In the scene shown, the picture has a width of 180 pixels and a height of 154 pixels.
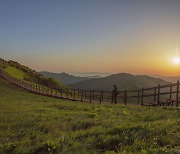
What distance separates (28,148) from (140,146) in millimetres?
3304

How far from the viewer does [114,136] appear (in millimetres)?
8438

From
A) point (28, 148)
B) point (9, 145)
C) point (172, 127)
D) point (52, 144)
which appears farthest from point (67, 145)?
point (172, 127)

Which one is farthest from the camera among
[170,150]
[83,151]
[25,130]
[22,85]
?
[22,85]

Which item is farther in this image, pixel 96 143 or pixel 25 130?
pixel 25 130

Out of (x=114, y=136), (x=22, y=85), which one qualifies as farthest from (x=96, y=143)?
(x=22, y=85)

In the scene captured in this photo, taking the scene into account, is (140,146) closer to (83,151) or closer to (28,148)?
(83,151)

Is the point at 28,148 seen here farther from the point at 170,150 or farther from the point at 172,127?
the point at 172,127

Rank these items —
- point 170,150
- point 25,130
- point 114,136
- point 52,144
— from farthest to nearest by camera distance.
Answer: point 25,130
point 114,136
point 52,144
point 170,150

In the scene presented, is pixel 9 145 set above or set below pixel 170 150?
below

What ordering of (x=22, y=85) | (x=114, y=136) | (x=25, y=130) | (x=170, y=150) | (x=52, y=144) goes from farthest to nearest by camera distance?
(x=22, y=85) < (x=25, y=130) < (x=114, y=136) < (x=52, y=144) < (x=170, y=150)

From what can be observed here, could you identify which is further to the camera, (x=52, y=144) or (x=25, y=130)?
(x=25, y=130)

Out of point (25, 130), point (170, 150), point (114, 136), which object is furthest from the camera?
point (25, 130)

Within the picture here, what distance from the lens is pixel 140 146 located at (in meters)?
7.25

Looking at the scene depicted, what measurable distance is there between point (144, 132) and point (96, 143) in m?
1.71
